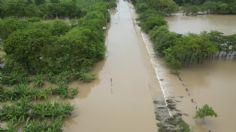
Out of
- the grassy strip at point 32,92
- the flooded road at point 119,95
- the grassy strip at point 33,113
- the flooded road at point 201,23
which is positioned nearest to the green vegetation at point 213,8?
the flooded road at point 201,23

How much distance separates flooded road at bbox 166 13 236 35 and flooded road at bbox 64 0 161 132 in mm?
11999

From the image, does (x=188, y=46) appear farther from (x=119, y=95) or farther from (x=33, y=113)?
(x=33, y=113)

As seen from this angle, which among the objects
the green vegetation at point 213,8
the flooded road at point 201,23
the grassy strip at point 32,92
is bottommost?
the grassy strip at point 32,92

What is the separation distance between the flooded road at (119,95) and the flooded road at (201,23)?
472 inches

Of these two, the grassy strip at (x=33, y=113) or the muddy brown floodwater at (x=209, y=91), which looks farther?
the muddy brown floodwater at (x=209, y=91)

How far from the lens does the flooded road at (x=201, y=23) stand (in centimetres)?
4812

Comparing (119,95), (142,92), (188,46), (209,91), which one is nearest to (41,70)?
(119,95)

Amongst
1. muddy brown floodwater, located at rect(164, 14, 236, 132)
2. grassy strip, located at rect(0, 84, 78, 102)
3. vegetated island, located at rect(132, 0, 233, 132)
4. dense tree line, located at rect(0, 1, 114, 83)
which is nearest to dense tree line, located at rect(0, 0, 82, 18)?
vegetated island, located at rect(132, 0, 233, 132)

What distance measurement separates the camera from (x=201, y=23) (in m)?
52.3

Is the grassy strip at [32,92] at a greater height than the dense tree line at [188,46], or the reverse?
the dense tree line at [188,46]

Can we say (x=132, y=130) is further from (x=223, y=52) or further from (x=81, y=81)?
(x=223, y=52)

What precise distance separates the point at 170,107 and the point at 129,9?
42.0 meters

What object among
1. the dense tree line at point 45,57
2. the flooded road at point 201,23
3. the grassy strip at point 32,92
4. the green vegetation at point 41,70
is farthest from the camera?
the flooded road at point 201,23

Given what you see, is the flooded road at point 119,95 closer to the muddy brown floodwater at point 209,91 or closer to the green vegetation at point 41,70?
the green vegetation at point 41,70
